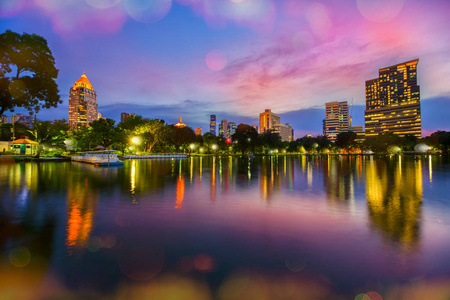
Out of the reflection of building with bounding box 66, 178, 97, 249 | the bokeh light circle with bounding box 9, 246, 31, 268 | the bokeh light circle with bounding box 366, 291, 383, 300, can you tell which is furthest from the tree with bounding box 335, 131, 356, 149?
the bokeh light circle with bounding box 9, 246, 31, 268

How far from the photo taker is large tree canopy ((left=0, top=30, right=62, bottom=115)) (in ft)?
55.0

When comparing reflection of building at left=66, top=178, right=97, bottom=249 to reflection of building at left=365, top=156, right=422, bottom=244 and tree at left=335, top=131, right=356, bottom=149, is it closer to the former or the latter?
reflection of building at left=365, top=156, right=422, bottom=244

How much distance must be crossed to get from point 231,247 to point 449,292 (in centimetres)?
358

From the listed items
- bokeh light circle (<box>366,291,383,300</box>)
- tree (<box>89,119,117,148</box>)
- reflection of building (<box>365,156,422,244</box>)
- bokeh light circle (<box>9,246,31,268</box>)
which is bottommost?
bokeh light circle (<box>366,291,383,300</box>)

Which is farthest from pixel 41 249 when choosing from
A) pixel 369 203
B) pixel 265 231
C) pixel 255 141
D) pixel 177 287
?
pixel 255 141

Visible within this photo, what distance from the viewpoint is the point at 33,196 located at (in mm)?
10578

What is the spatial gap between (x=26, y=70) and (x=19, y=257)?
737 inches

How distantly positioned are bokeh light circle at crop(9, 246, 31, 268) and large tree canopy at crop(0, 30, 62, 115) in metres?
17.2

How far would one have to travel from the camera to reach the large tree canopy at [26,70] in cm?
1677

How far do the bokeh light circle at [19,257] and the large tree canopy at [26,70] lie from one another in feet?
56.5

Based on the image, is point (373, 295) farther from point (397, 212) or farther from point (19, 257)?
point (19, 257)

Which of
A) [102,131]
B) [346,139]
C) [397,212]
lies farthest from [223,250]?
[346,139]

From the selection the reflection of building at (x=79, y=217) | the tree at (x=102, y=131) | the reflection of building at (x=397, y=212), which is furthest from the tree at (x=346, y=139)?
the reflection of building at (x=79, y=217)

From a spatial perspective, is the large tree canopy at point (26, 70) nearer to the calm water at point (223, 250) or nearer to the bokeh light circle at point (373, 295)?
the calm water at point (223, 250)
